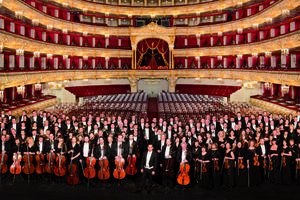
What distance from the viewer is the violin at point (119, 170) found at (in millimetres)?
9695

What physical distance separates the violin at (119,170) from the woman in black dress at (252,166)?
177 inches

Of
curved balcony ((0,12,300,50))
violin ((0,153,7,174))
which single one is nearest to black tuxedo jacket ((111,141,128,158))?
violin ((0,153,7,174))

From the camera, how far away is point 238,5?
36969 millimetres

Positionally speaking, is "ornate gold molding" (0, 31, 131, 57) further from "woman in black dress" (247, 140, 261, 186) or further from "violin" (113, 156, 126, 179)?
"woman in black dress" (247, 140, 261, 186)

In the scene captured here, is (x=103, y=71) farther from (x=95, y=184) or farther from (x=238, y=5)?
(x=95, y=184)

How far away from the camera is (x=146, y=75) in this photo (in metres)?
40.5

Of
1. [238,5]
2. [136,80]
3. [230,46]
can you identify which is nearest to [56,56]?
[136,80]

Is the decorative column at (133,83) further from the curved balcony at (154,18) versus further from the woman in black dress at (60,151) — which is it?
the woman in black dress at (60,151)

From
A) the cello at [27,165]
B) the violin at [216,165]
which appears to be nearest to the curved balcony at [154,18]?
the cello at [27,165]

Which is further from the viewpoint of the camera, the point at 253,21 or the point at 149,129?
the point at 253,21

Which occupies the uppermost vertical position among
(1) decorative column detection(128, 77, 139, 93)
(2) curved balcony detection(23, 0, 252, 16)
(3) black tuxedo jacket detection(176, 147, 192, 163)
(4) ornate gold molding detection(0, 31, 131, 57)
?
(2) curved balcony detection(23, 0, 252, 16)

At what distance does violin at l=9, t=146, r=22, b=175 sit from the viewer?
1005 centimetres

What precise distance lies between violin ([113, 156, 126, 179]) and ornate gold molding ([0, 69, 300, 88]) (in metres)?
13.1

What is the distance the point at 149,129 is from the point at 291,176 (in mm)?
5981
